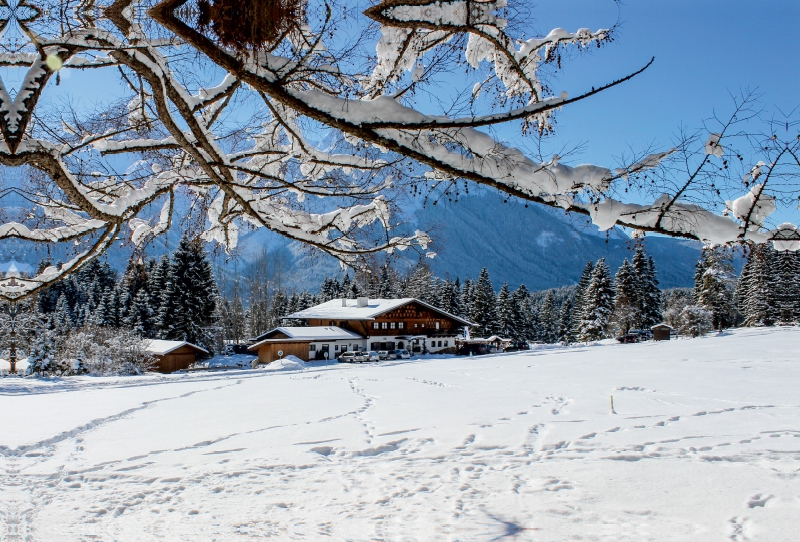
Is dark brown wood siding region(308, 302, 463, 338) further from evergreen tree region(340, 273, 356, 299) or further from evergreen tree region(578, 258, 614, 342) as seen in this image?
evergreen tree region(340, 273, 356, 299)

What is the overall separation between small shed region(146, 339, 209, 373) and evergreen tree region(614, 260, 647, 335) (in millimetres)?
45568

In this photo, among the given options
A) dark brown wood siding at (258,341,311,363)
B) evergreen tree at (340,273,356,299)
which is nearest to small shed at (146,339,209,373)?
dark brown wood siding at (258,341,311,363)

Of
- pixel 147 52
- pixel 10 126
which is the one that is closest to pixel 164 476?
pixel 10 126

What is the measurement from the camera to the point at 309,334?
47.8 metres

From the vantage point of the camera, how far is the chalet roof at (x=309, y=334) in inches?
1807

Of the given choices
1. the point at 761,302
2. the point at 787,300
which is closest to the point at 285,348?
the point at 761,302

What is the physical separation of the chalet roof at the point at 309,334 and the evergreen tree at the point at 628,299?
30.5 meters

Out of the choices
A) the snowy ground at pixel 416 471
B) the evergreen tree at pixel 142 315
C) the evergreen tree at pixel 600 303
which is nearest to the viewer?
the snowy ground at pixel 416 471

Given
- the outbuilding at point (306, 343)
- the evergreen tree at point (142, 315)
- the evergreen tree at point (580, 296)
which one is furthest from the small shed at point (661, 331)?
the evergreen tree at point (142, 315)

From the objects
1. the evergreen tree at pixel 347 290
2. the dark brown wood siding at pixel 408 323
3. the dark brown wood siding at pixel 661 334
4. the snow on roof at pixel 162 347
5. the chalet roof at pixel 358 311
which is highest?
the evergreen tree at pixel 347 290

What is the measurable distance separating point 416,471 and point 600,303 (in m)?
56.3

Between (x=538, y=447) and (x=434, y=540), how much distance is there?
3.18 metres

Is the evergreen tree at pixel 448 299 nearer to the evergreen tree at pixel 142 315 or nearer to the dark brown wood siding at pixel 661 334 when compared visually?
the dark brown wood siding at pixel 661 334

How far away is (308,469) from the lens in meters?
5.96
